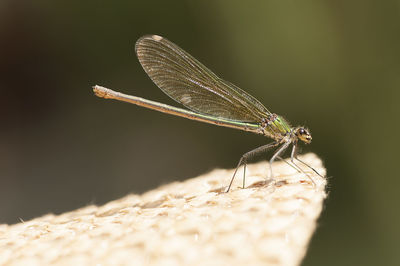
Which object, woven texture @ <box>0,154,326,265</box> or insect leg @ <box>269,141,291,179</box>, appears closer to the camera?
woven texture @ <box>0,154,326,265</box>

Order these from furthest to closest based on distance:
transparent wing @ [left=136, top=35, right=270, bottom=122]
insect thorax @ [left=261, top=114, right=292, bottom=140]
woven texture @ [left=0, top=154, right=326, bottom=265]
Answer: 1. transparent wing @ [left=136, top=35, right=270, bottom=122]
2. insect thorax @ [left=261, top=114, right=292, bottom=140]
3. woven texture @ [left=0, top=154, right=326, bottom=265]

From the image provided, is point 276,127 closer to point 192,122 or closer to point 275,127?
point 275,127

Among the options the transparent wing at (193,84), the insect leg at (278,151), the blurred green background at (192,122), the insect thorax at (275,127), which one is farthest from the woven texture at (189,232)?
the transparent wing at (193,84)

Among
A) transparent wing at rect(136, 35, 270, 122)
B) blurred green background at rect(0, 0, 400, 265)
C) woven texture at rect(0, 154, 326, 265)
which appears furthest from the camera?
blurred green background at rect(0, 0, 400, 265)

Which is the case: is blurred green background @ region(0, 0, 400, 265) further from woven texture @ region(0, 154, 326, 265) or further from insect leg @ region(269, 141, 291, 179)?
insect leg @ region(269, 141, 291, 179)

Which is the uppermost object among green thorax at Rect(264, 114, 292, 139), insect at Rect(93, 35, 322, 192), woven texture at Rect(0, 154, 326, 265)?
insect at Rect(93, 35, 322, 192)

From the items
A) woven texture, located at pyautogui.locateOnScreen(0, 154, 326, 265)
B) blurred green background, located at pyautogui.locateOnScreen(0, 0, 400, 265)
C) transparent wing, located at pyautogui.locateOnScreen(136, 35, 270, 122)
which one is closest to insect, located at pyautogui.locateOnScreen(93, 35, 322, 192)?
transparent wing, located at pyautogui.locateOnScreen(136, 35, 270, 122)

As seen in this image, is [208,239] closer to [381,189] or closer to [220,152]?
[381,189]

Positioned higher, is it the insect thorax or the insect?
the insect
